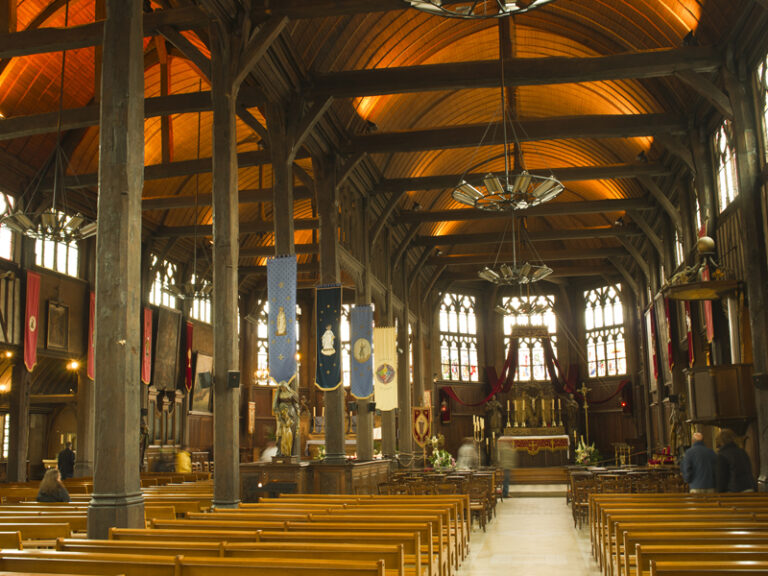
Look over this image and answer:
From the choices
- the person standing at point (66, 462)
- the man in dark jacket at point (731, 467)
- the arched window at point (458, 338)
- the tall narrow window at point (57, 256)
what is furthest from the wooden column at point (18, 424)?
the arched window at point (458, 338)

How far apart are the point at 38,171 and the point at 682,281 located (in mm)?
15392

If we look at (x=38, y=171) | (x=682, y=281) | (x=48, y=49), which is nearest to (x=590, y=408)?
(x=682, y=281)

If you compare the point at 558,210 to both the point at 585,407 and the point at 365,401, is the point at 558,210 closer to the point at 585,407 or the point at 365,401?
the point at 365,401

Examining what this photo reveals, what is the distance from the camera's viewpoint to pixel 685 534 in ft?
19.5

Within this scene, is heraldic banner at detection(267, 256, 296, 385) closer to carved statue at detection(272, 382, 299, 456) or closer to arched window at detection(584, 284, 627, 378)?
carved statue at detection(272, 382, 299, 456)

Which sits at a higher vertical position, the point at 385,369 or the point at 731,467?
the point at 385,369

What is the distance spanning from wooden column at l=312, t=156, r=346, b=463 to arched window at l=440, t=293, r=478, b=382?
1867cm

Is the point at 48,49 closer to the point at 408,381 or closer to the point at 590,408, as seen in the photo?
the point at 408,381

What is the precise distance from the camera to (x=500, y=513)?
17.2 meters

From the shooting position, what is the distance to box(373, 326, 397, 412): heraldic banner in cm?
1991

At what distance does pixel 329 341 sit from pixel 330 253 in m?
2.93

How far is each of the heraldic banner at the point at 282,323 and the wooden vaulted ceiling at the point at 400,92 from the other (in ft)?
12.1

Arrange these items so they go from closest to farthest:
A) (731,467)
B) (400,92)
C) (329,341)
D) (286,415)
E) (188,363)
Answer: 1. (731,467)
2. (286,415)
3. (400,92)
4. (329,341)
5. (188,363)

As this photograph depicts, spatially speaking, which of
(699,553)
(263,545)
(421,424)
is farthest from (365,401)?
(699,553)
